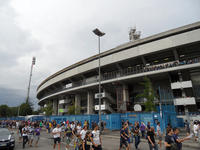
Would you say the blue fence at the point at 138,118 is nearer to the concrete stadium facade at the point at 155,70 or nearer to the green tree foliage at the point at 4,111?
the concrete stadium facade at the point at 155,70

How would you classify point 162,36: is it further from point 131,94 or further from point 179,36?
point 131,94

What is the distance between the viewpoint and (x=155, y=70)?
1046 inches

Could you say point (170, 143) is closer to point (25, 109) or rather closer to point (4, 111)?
point (25, 109)

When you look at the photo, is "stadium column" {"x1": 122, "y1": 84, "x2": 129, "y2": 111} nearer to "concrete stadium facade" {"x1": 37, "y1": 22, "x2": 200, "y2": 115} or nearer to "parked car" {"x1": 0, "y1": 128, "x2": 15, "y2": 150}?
"concrete stadium facade" {"x1": 37, "y1": 22, "x2": 200, "y2": 115}

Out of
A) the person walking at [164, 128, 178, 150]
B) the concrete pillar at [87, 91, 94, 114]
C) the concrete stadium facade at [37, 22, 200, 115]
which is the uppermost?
the concrete stadium facade at [37, 22, 200, 115]

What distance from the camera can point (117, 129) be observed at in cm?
2044

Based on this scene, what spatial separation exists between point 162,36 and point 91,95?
2284cm

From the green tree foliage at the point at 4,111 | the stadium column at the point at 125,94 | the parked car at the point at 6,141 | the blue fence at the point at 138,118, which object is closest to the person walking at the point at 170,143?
the parked car at the point at 6,141

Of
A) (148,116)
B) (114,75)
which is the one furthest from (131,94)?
(148,116)

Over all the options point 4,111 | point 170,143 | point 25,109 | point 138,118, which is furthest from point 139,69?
point 4,111

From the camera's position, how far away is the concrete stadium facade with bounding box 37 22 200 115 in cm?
2470

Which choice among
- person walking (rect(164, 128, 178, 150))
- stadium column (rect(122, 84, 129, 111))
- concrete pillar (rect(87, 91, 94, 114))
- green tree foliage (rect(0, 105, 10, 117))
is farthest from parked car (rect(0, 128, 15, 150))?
green tree foliage (rect(0, 105, 10, 117))

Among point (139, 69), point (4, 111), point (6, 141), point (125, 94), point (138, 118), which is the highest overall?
point (139, 69)

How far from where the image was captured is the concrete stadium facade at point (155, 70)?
2470cm
